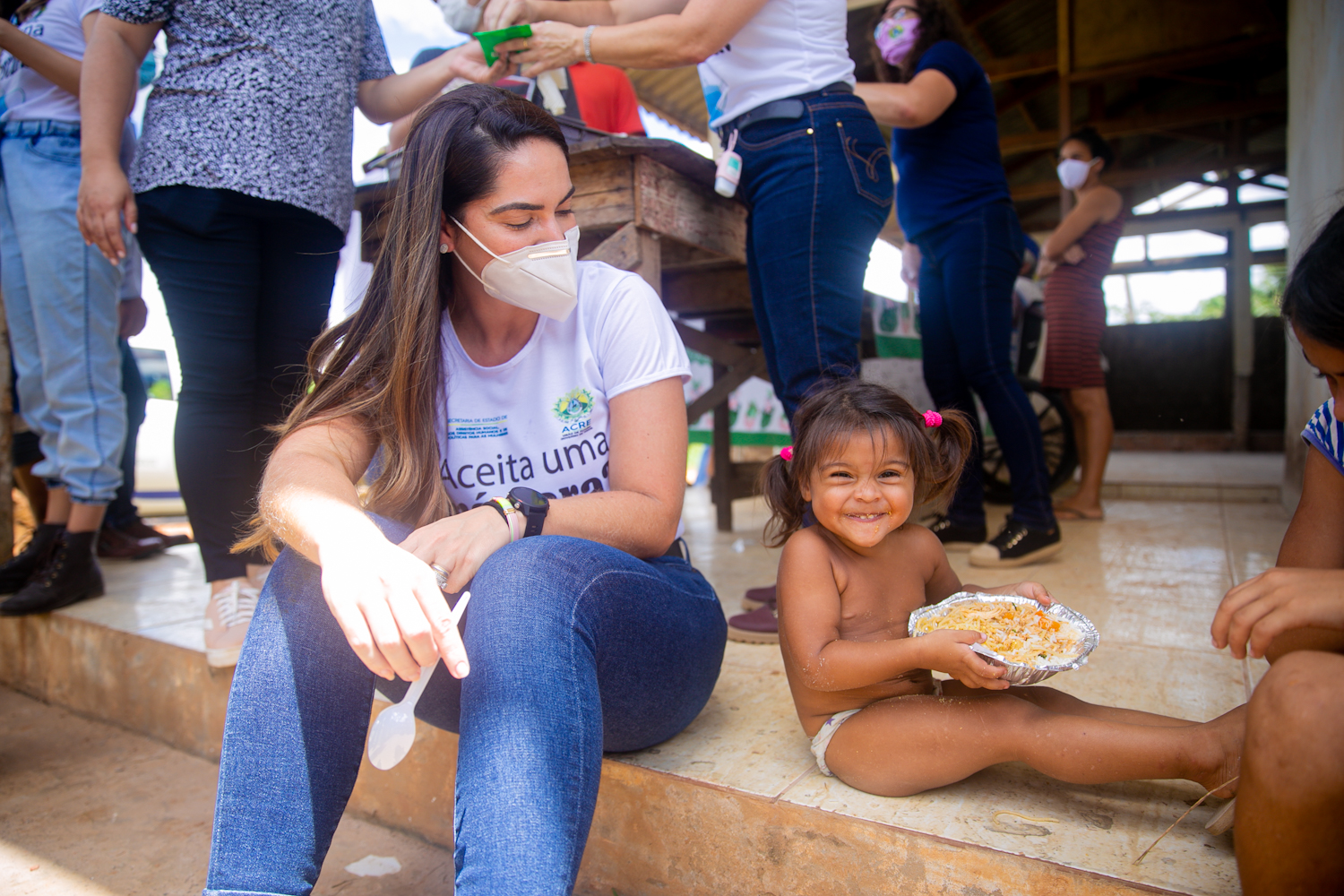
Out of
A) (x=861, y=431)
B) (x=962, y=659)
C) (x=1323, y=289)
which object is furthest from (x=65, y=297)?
(x=1323, y=289)

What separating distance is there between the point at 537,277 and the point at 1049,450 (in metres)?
3.71

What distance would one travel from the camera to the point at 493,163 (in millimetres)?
1271

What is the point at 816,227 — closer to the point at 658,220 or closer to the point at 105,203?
the point at 658,220

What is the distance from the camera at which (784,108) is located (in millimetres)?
1763

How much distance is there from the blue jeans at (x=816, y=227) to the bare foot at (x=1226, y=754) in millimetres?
953

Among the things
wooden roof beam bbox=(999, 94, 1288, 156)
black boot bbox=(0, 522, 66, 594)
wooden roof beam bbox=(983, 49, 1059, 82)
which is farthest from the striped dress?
wooden roof beam bbox=(999, 94, 1288, 156)

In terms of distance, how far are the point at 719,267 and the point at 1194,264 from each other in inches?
414


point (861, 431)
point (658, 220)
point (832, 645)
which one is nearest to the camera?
point (832, 645)

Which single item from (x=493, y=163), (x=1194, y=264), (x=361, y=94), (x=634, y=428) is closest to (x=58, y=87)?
(x=361, y=94)

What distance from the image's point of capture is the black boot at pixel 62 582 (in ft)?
7.66

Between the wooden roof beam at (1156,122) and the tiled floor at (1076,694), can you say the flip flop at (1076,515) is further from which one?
the wooden roof beam at (1156,122)

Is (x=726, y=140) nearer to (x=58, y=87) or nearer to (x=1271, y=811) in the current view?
(x=1271, y=811)

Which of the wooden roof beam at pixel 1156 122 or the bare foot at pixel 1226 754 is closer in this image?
the bare foot at pixel 1226 754

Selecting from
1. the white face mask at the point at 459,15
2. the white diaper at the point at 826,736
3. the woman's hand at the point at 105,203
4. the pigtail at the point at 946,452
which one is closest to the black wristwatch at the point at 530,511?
the white diaper at the point at 826,736
